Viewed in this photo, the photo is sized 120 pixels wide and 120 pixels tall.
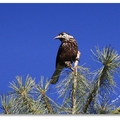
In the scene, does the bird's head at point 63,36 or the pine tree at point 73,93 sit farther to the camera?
the bird's head at point 63,36

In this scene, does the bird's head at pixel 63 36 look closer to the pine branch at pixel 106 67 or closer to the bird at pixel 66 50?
the bird at pixel 66 50

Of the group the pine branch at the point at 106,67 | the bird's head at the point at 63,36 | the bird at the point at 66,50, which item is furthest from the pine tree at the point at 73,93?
the bird's head at the point at 63,36

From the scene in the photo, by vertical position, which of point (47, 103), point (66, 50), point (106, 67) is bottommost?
point (47, 103)

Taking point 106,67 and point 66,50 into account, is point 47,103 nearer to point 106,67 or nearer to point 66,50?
point 106,67

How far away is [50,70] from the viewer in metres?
1.35

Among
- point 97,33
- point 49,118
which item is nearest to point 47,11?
point 97,33

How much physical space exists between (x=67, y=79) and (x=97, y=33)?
34 cm

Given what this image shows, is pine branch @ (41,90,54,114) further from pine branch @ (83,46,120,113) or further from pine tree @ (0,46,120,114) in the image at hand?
pine branch @ (83,46,120,113)

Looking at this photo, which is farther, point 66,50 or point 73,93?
point 66,50

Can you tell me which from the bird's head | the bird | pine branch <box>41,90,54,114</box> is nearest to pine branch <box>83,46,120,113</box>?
pine branch <box>41,90,54,114</box>

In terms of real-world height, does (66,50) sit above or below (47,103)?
above

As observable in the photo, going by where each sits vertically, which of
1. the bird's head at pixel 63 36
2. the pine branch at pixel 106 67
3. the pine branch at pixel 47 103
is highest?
the bird's head at pixel 63 36

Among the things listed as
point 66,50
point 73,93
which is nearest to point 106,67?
point 73,93

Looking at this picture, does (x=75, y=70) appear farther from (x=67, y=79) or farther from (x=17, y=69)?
(x=17, y=69)
